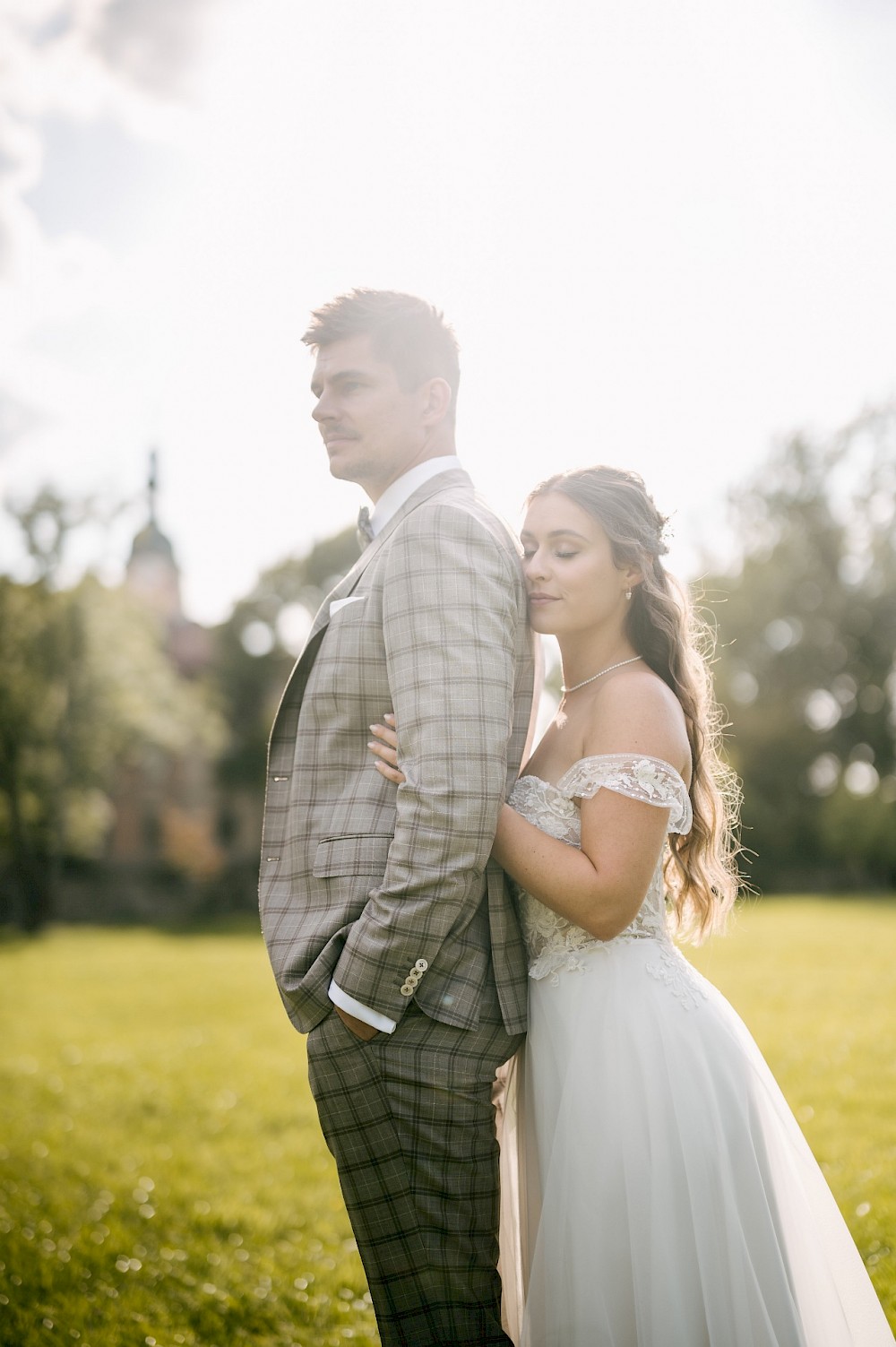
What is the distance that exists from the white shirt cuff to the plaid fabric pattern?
0.08 metres

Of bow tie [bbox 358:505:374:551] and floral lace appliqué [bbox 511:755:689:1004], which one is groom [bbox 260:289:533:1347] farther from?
bow tie [bbox 358:505:374:551]

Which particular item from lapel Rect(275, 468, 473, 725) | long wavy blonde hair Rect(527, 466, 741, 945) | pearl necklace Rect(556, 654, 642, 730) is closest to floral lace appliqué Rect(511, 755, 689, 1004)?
pearl necklace Rect(556, 654, 642, 730)

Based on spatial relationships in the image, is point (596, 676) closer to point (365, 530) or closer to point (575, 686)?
point (575, 686)

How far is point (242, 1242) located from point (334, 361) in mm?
4402

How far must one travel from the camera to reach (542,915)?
3025 millimetres

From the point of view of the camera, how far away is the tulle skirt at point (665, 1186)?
260 cm

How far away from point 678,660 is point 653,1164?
138cm

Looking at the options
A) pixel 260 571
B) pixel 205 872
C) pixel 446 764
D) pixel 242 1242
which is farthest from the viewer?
pixel 260 571

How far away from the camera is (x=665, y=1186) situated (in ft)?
8.75

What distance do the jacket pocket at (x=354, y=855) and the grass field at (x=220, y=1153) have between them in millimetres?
2497

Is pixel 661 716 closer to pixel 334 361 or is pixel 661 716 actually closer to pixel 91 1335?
pixel 334 361

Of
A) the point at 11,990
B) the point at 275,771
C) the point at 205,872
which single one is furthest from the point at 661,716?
the point at 205,872

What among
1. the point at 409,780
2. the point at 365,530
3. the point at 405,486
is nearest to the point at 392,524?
the point at 405,486

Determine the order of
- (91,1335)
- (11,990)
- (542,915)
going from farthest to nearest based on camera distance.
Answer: (11,990), (91,1335), (542,915)
